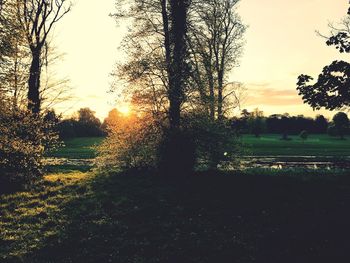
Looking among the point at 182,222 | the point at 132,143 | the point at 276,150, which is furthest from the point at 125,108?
the point at 276,150

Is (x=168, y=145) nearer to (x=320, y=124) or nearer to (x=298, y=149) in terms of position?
(x=298, y=149)

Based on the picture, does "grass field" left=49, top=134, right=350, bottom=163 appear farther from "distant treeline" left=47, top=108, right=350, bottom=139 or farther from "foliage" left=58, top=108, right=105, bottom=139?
"foliage" left=58, top=108, right=105, bottom=139

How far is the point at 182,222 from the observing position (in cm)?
1150

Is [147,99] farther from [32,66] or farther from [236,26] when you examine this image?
[236,26]

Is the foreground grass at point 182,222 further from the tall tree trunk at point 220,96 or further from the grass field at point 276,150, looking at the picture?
the grass field at point 276,150

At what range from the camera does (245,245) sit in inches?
380

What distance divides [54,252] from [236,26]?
87.5ft

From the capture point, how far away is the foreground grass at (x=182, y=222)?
9148mm

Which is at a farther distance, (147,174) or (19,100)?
(147,174)

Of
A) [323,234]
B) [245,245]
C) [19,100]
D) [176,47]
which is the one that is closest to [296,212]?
[323,234]

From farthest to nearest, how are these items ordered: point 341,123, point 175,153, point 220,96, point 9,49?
point 341,123, point 220,96, point 175,153, point 9,49

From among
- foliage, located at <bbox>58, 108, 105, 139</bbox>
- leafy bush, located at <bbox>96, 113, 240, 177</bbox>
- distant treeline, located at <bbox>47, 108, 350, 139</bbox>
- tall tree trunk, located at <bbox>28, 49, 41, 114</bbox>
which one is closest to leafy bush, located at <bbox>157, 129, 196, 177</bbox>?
leafy bush, located at <bbox>96, 113, 240, 177</bbox>

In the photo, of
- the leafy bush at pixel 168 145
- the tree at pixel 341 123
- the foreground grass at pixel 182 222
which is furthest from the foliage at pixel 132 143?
the tree at pixel 341 123

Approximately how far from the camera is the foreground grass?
30.0ft
